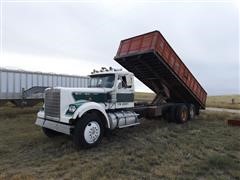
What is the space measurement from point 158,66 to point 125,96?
2275mm

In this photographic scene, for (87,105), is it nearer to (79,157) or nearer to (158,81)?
(79,157)

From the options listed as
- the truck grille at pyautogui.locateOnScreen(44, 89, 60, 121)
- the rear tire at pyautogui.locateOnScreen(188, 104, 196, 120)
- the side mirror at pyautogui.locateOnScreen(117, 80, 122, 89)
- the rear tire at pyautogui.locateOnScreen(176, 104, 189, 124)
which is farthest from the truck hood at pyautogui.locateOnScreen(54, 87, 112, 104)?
the rear tire at pyautogui.locateOnScreen(188, 104, 196, 120)

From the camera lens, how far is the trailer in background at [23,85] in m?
15.3

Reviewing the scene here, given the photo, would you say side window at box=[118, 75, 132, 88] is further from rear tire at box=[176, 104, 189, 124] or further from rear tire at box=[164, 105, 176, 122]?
rear tire at box=[176, 104, 189, 124]

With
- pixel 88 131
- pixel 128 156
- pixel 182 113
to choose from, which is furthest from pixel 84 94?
pixel 182 113

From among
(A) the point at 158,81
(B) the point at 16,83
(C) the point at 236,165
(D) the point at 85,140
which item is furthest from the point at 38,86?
(C) the point at 236,165

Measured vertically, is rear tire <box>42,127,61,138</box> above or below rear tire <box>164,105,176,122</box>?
below

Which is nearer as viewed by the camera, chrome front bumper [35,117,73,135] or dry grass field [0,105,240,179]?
dry grass field [0,105,240,179]

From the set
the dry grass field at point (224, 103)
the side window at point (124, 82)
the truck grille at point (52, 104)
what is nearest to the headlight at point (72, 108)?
the truck grille at point (52, 104)

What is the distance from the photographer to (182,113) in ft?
38.9

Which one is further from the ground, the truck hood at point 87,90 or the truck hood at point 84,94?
the truck hood at point 87,90

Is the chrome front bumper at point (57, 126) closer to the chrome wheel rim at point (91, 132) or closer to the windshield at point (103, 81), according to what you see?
the chrome wheel rim at point (91, 132)

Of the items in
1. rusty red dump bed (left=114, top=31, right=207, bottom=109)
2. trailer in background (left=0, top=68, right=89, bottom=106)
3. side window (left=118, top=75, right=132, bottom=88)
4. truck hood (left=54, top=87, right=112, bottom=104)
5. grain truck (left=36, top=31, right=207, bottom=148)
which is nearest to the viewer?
grain truck (left=36, top=31, right=207, bottom=148)

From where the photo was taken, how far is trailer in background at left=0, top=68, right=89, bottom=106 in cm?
1526
